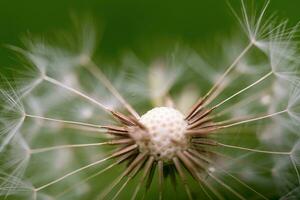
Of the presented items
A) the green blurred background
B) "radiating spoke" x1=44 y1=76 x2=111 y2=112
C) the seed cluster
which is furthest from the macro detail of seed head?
the green blurred background

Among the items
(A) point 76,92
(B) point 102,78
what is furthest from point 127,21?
(A) point 76,92

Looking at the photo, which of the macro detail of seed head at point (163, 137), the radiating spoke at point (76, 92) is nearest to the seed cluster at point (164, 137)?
the macro detail of seed head at point (163, 137)

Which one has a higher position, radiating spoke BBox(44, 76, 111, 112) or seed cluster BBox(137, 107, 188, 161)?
radiating spoke BBox(44, 76, 111, 112)

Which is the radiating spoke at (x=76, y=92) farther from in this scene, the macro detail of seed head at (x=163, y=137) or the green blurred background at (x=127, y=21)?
the green blurred background at (x=127, y=21)

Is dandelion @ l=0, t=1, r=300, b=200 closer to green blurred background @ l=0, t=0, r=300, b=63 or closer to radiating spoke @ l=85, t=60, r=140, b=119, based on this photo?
radiating spoke @ l=85, t=60, r=140, b=119

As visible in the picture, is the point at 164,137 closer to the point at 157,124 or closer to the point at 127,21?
the point at 157,124

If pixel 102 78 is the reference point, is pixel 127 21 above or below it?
above
